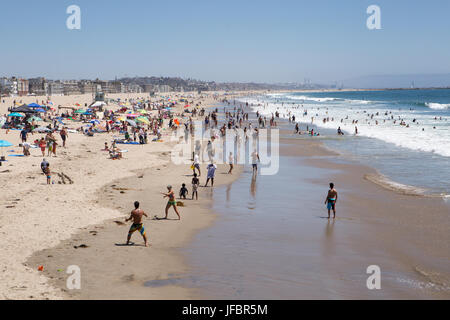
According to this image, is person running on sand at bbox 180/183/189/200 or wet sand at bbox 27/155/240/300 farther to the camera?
person running on sand at bbox 180/183/189/200

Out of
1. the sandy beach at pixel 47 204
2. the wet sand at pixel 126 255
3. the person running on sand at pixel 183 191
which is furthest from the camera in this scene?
the person running on sand at pixel 183 191

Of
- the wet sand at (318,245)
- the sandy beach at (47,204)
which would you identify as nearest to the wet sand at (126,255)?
the sandy beach at (47,204)

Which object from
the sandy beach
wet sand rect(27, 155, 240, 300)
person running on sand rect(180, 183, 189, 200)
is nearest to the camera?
wet sand rect(27, 155, 240, 300)

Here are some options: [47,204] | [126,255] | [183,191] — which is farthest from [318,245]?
[47,204]

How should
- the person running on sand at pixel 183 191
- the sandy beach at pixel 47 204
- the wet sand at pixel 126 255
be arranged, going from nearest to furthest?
the wet sand at pixel 126 255 < the sandy beach at pixel 47 204 < the person running on sand at pixel 183 191

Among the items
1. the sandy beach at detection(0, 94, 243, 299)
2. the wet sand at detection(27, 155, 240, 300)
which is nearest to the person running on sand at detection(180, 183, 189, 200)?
the wet sand at detection(27, 155, 240, 300)

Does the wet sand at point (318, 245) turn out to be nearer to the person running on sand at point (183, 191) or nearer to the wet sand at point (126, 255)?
the wet sand at point (126, 255)

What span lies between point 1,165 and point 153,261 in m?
13.3

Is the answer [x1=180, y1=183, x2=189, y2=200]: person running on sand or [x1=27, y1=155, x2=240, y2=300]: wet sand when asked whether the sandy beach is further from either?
[x1=180, y1=183, x2=189, y2=200]: person running on sand

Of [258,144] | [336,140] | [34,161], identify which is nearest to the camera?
[34,161]

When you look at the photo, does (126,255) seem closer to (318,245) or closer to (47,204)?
(318,245)
